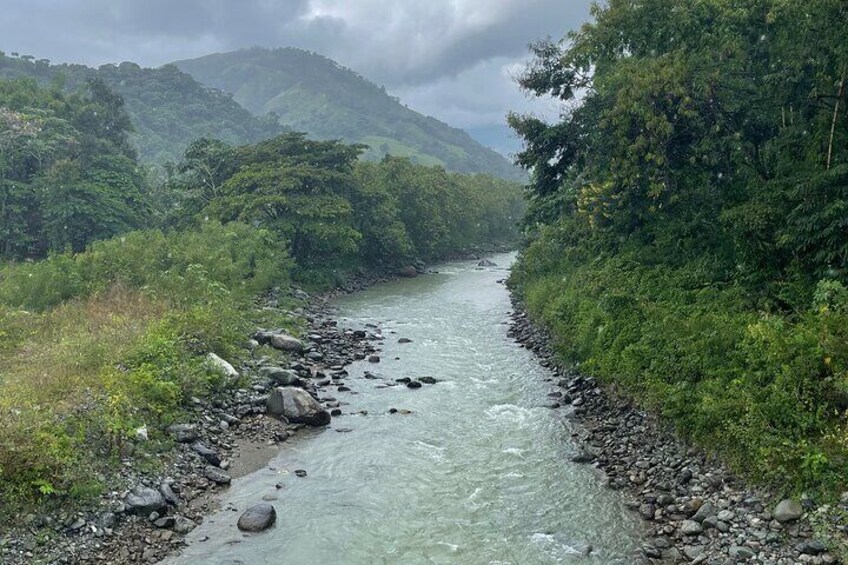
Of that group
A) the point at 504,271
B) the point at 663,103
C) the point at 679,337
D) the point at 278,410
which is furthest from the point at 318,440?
the point at 504,271

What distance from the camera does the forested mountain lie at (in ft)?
352

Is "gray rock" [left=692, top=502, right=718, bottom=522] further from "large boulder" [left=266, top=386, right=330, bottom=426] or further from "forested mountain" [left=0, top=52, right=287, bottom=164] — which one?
"forested mountain" [left=0, top=52, right=287, bottom=164]

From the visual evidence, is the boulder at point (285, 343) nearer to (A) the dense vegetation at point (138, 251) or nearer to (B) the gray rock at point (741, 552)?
(A) the dense vegetation at point (138, 251)

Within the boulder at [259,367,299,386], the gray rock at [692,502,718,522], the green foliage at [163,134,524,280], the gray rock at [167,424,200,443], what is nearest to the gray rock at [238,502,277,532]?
the gray rock at [167,424,200,443]

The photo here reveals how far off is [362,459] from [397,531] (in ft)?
10.9

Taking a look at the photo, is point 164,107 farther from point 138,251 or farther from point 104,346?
point 104,346

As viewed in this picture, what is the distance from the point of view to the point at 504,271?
56094 mm

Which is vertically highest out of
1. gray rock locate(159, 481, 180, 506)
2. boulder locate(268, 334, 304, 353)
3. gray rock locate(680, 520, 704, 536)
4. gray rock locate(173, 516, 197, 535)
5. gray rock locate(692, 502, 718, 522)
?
boulder locate(268, 334, 304, 353)

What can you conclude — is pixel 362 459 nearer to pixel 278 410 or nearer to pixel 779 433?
pixel 278 410

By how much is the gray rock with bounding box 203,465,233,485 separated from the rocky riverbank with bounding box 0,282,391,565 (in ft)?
0.07

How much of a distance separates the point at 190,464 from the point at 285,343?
385 inches

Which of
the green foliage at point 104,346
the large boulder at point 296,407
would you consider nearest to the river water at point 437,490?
the large boulder at point 296,407

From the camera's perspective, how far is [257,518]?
35.9 feet

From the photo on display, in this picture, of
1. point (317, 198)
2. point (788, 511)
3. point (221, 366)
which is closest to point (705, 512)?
point (788, 511)
